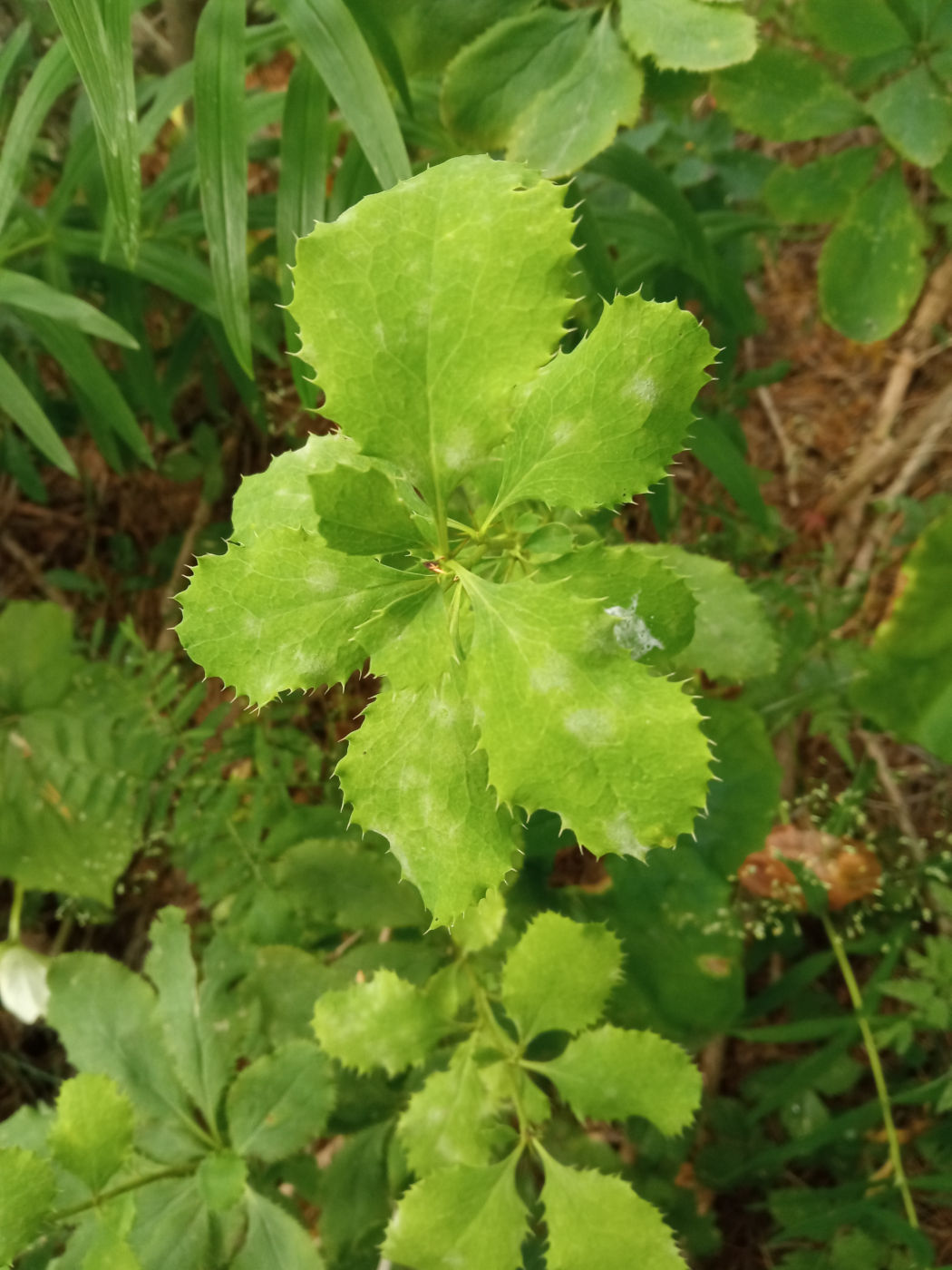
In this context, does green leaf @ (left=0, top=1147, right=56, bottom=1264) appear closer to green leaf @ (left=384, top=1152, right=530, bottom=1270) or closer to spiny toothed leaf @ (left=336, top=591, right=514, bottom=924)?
green leaf @ (left=384, top=1152, right=530, bottom=1270)

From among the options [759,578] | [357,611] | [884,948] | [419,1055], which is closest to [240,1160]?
[419,1055]

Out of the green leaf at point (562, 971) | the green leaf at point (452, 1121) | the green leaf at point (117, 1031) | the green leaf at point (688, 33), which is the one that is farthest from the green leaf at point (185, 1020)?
the green leaf at point (688, 33)

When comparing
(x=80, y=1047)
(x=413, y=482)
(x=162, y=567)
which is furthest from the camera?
(x=162, y=567)

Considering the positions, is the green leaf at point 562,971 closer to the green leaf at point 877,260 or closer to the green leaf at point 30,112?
the green leaf at point 877,260

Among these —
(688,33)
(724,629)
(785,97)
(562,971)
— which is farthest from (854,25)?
(562,971)

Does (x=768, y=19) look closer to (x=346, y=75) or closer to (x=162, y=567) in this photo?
(x=346, y=75)

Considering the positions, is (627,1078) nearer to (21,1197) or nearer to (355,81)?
(21,1197)
